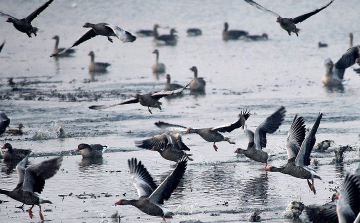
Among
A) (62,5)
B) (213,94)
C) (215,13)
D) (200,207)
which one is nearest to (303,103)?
(213,94)

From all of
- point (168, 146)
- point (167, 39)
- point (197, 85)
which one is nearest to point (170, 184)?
point (168, 146)

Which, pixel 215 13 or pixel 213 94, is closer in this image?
pixel 213 94

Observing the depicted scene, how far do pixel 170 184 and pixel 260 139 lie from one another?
4.69 meters

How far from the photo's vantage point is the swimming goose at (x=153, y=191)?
10109 mm

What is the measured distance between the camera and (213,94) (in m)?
23.5

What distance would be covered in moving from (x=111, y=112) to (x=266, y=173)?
7690 millimetres

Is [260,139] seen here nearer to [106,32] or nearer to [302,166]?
[302,166]

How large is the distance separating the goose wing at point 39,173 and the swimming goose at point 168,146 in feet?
12.0

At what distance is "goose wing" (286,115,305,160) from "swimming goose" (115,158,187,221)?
2773 millimetres

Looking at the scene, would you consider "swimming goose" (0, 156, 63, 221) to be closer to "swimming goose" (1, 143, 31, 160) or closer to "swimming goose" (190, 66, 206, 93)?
"swimming goose" (1, 143, 31, 160)

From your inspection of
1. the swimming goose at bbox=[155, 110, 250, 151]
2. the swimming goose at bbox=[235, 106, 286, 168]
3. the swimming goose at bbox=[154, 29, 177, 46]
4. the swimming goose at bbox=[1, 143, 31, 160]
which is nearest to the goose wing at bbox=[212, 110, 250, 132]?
the swimming goose at bbox=[155, 110, 250, 151]

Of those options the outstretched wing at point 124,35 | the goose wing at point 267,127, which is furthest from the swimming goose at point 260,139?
the outstretched wing at point 124,35

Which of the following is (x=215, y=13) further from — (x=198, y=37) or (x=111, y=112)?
(x=111, y=112)

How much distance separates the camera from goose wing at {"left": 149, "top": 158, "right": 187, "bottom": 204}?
33.0 feet
